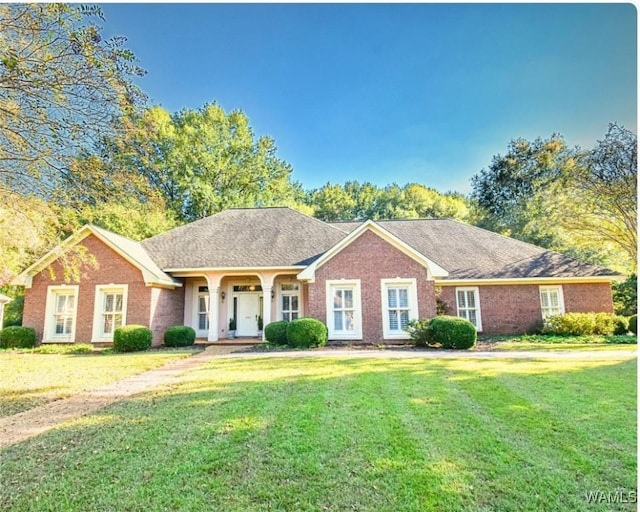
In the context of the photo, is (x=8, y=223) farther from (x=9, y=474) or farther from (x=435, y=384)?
(x=435, y=384)

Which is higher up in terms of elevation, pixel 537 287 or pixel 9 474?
pixel 537 287

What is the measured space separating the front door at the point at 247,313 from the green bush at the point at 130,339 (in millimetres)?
4605

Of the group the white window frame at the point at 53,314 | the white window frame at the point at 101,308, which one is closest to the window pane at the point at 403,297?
the white window frame at the point at 101,308

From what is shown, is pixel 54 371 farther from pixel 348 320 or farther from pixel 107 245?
pixel 348 320

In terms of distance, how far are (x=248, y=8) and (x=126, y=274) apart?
13541 millimetres

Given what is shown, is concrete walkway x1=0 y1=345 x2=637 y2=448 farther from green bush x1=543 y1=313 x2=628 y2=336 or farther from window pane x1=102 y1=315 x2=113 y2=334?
window pane x1=102 y1=315 x2=113 y2=334

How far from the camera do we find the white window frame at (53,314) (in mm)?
14594

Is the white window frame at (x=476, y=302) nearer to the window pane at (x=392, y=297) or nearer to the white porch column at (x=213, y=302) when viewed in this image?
the window pane at (x=392, y=297)

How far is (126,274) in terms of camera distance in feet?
48.3

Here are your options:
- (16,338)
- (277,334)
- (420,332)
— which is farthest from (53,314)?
(420,332)

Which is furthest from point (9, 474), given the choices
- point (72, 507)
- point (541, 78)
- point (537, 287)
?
point (537, 287)

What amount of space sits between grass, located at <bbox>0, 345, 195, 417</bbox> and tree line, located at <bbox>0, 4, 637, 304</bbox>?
3087mm

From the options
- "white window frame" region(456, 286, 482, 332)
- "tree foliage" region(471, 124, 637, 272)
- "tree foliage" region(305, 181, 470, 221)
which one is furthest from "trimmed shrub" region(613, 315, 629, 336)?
"tree foliage" region(305, 181, 470, 221)

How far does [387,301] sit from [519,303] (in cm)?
665
